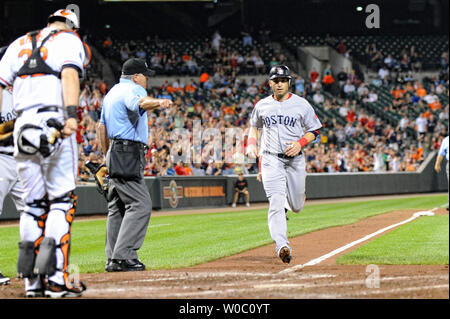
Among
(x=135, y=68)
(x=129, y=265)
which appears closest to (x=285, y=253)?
(x=129, y=265)

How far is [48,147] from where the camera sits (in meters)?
5.53

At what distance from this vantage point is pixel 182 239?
41.8 feet

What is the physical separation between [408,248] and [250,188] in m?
16.7

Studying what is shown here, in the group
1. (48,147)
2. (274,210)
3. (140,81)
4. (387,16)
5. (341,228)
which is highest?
(387,16)

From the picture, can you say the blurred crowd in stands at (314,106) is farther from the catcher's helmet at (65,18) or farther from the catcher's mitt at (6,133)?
the catcher's helmet at (65,18)

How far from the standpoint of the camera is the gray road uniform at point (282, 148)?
8578 millimetres

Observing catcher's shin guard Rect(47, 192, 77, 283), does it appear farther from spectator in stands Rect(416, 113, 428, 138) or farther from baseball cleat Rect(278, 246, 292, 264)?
spectator in stands Rect(416, 113, 428, 138)

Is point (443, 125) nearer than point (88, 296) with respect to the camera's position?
No

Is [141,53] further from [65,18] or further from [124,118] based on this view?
[65,18]

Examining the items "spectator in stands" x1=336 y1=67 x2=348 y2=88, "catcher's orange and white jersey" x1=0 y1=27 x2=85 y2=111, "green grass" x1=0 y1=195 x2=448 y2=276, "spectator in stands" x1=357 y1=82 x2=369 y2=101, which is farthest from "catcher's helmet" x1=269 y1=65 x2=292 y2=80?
"spectator in stands" x1=336 y1=67 x2=348 y2=88

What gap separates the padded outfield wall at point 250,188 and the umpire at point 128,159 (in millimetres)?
11336
